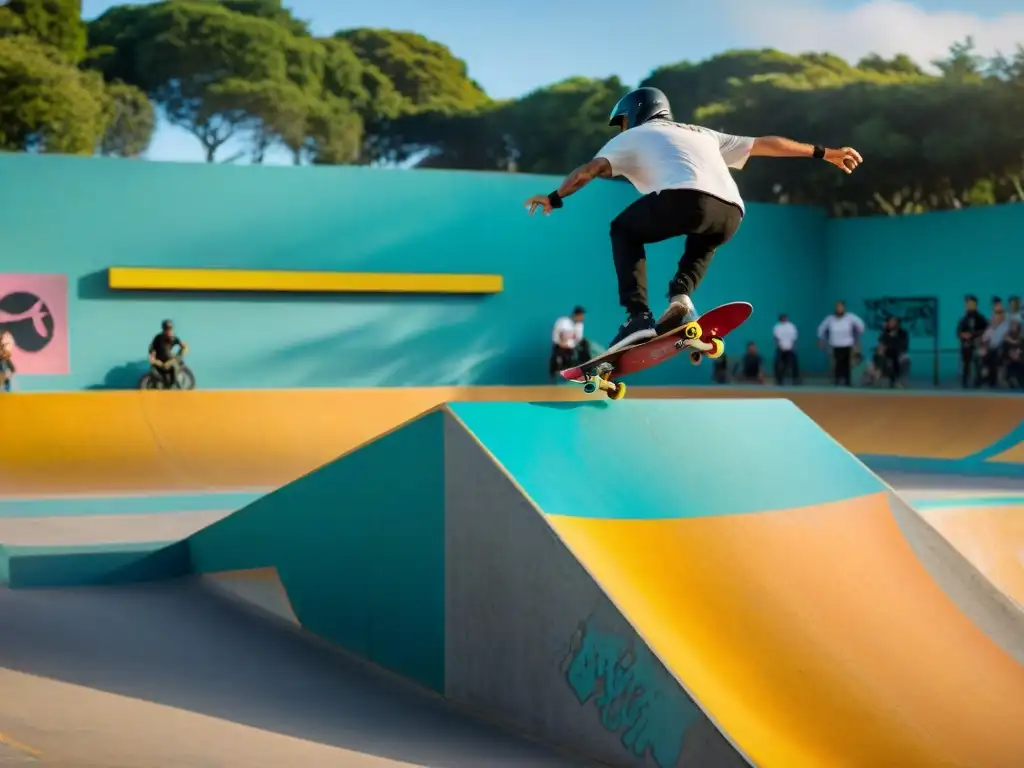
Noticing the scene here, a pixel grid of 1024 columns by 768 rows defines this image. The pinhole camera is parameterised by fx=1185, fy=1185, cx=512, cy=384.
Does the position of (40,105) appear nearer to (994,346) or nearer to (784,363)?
(784,363)

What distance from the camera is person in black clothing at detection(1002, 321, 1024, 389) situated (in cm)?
1530

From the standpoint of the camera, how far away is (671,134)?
5.11 meters

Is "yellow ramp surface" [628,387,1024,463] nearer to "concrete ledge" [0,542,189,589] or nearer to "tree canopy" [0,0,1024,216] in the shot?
"concrete ledge" [0,542,189,589]

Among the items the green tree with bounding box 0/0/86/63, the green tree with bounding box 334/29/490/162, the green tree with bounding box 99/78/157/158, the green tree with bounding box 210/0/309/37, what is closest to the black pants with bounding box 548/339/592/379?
the green tree with bounding box 99/78/157/158

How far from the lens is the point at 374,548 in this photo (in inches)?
185

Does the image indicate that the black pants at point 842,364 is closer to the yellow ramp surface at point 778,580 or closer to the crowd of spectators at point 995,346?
the crowd of spectators at point 995,346

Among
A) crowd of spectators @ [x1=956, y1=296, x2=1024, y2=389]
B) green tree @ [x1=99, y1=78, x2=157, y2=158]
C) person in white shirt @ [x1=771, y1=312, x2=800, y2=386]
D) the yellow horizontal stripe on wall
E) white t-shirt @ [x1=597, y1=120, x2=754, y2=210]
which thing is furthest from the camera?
green tree @ [x1=99, y1=78, x2=157, y2=158]

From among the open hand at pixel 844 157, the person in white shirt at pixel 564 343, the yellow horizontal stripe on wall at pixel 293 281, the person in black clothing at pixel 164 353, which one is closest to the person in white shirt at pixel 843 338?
the person in white shirt at pixel 564 343

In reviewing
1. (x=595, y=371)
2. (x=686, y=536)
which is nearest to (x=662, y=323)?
(x=595, y=371)

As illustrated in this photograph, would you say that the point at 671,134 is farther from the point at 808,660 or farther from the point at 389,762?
the point at 389,762

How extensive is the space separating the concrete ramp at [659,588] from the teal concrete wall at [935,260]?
1717cm

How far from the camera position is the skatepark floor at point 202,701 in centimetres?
356

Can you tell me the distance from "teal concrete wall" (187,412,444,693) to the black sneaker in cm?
136

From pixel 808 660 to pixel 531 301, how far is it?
19.2 meters
